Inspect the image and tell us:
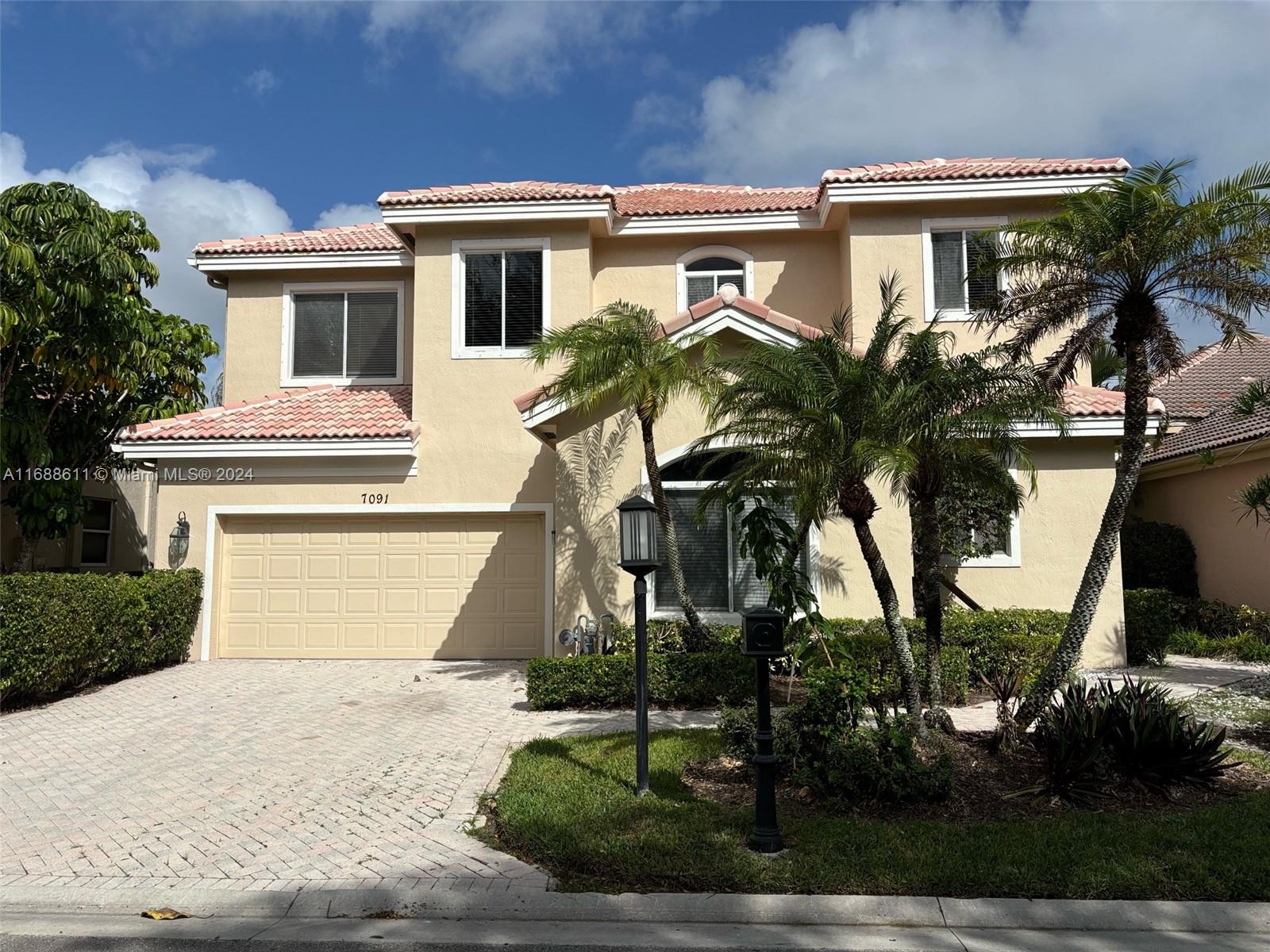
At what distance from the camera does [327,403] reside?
15109mm

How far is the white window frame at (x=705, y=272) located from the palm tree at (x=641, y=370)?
165 inches

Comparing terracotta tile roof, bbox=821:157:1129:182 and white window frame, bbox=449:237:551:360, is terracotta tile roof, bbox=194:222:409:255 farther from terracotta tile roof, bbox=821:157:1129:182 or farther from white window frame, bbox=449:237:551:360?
terracotta tile roof, bbox=821:157:1129:182

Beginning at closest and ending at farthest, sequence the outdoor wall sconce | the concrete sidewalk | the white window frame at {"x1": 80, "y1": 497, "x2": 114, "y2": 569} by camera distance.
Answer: the concrete sidewalk, the outdoor wall sconce, the white window frame at {"x1": 80, "y1": 497, "x2": 114, "y2": 569}

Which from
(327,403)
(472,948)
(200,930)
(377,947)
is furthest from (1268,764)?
(327,403)

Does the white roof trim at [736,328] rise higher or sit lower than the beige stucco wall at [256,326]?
lower

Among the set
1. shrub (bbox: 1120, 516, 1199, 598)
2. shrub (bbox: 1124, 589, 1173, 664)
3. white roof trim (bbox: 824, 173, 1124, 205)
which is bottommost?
shrub (bbox: 1124, 589, 1173, 664)

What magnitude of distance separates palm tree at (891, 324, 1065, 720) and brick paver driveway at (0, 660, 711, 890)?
12.8 ft

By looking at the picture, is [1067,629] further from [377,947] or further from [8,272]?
[8,272]

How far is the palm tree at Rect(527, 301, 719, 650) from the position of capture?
10406 mm

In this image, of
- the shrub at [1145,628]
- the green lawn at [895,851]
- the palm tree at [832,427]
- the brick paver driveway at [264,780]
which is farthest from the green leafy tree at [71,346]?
the shrub at [1145,628]

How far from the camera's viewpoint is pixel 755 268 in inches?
610

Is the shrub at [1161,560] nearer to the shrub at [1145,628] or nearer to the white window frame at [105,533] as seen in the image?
the shrub at [1145,628]

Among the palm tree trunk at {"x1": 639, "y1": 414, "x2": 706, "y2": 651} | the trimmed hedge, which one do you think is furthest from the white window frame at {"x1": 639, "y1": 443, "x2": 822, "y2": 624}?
the trimmed hedge

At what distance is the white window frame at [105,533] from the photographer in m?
17.8
